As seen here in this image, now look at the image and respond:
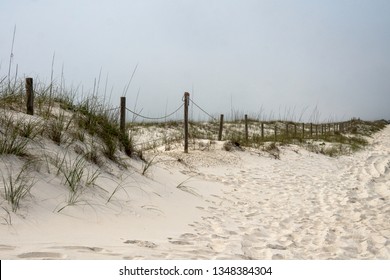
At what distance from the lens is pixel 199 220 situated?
3953 millimetres

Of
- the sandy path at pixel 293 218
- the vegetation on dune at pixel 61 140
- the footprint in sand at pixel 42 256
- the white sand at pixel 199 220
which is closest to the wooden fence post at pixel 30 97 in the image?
the vegetation on dune at pixel 61 140

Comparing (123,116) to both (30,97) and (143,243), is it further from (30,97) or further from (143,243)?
(143,243)

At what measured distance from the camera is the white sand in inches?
102

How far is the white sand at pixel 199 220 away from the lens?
260cm

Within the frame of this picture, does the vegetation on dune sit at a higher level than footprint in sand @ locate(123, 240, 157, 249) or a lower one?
higher

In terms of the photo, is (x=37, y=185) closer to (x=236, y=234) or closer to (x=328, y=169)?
(x=236, y=234)

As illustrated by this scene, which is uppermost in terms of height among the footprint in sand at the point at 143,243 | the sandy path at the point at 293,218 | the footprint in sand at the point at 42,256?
the footprint in sand at the point at 42,256

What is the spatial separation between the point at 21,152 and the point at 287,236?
2.94 metres

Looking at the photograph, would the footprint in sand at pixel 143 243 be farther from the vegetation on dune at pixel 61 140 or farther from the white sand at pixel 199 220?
the vegetation on dune at pixel 61 140

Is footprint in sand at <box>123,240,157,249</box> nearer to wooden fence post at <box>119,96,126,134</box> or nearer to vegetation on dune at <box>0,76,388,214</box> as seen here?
vegetation on dune at <box>0,76,388,214</box>

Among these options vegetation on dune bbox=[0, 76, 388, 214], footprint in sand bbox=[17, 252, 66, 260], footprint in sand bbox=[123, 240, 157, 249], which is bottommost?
footprint in sand bbox=[123, 240, 157, 249]

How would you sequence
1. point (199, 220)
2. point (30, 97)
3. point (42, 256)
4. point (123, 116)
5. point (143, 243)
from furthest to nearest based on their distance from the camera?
point (123, 116), point (30, 97), point (199, 220), point (143, 243), point (42, 256)

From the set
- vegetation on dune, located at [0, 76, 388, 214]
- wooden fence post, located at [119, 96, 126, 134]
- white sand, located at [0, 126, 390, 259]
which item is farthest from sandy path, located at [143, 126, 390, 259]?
wooden fence post, located at [119, 96, 126, 134]

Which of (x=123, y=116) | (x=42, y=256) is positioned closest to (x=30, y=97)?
(x=123, y=116)
